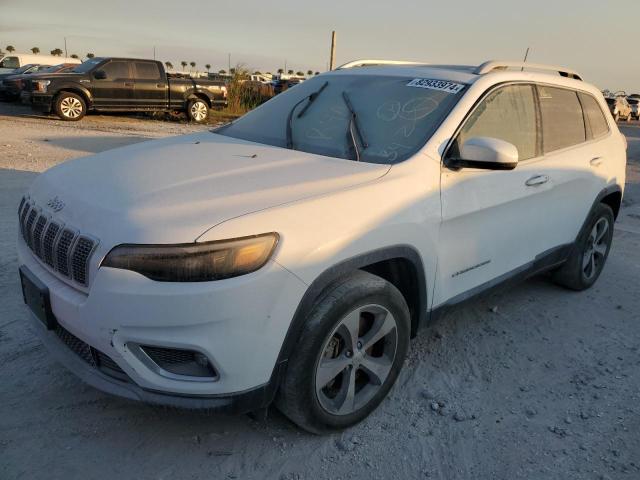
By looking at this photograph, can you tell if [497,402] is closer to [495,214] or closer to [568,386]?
[568,386]

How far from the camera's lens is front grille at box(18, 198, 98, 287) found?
2170 mm

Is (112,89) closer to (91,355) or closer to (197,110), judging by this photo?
(197,110)

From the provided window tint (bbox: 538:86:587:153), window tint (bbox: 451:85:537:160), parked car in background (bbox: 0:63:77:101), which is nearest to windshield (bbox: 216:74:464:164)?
window tint (bbox: 451:85:537:160)

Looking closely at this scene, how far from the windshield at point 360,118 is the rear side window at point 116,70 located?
12.6 m

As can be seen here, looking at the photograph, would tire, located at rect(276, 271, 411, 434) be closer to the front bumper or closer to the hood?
the front bumper

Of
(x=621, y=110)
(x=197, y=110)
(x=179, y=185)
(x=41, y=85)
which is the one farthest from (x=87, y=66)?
(x=621, y=110)

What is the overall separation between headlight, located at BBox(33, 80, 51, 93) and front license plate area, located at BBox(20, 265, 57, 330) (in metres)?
13.3

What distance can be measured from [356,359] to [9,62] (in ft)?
84.5

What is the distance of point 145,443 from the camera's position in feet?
8.37

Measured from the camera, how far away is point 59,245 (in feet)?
7.58

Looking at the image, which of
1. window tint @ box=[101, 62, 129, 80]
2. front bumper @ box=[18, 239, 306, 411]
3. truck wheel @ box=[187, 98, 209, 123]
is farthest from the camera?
truck wheel @ box=[187, 98, 209, 123]

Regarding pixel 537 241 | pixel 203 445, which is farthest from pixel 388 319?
pixel 537 241

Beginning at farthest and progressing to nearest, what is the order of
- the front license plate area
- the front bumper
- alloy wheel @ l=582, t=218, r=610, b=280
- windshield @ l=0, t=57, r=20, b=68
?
windshield @ l=0, t=57, r=20, b=68, alloy wheel @ l=582, t=218, r=610, b=280, the front license plate area, the front bumper

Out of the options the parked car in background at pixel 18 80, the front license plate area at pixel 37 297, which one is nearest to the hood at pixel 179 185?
the front license plate area at pixel 37 297
